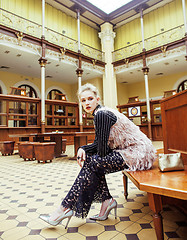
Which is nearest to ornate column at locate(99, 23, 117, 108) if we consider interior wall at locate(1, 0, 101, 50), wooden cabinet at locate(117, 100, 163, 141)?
wooden cabinet at locate(117, 100, 163, 141)

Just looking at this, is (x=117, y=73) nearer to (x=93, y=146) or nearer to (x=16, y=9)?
(x=16, y=9)

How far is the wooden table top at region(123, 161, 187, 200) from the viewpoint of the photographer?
1200mm

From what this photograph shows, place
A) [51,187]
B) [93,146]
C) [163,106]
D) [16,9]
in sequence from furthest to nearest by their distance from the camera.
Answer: [16,9]
[51,187]
[163,106]
[93,146]

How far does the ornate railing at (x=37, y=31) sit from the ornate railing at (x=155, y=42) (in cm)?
157

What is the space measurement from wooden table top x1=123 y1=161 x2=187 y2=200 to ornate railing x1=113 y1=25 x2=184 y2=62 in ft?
42.8

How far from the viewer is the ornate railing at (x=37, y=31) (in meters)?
10.7

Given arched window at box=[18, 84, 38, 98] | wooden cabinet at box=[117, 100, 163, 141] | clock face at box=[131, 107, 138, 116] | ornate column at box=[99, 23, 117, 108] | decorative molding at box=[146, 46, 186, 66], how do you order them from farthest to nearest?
arched window at box=[18, 84, 38, 98] < ornate column at box=[99, 23, 117, 108] < clock face at box=[131, 107, 138, 116] < wooden cabinet at box=[117, 100, 163, 141] < decorative molding at box=[146, 46, 186, 66]

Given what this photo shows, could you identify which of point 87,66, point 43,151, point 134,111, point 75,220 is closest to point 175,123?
point 75,220

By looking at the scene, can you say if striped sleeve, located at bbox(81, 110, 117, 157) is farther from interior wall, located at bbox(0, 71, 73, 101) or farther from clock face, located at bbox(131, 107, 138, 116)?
interior wall, located at bbox(0, 71, 73, 101)

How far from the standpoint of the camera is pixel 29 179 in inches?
153

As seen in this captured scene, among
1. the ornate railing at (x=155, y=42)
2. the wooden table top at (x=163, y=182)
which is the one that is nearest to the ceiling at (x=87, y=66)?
the ornate railing at (x=155, y=42)

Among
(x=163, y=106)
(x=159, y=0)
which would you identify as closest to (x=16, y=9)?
(x=159, y=0)

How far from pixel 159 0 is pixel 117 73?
5.90 metres

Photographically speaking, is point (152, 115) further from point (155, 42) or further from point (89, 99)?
point (89, 99)
